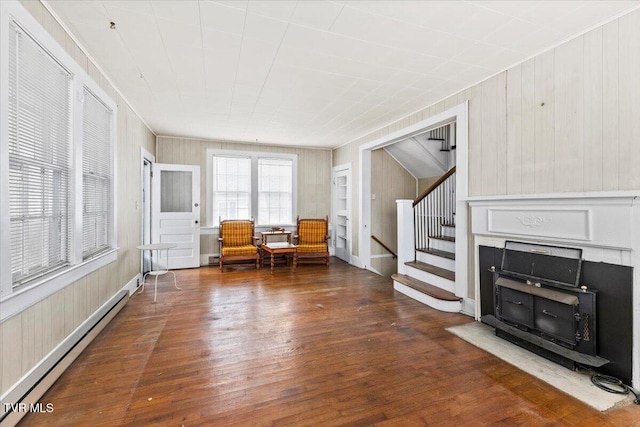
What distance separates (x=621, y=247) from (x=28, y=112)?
13.9ft

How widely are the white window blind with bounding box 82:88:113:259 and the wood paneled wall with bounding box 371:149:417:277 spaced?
4.51 metres

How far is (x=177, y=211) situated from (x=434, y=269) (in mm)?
4993

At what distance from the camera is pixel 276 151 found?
22.8 ft

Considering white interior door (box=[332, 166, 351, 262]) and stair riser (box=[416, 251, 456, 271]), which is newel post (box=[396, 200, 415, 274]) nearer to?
stair riser (box=[416, 251, 456, 271])

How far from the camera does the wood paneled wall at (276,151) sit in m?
6.21

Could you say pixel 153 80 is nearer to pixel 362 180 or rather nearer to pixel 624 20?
pixel 362 180

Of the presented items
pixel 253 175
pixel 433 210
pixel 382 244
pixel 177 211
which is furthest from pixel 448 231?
pixel 177 211

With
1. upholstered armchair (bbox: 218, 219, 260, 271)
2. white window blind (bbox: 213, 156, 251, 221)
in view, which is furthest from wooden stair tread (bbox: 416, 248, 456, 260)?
white window blind (bbox: 213, 156, 251, 221)

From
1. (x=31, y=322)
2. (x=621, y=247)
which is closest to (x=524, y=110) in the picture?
(x=621, y=247)

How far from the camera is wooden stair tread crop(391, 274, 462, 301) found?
141 inches

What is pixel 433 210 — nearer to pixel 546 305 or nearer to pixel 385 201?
pixel 385 201

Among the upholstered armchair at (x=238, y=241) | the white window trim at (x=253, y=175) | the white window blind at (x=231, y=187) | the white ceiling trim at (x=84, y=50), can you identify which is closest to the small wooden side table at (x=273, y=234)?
the upholstered armchair at (x=238, y=241)

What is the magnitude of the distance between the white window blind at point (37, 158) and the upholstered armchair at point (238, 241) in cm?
336

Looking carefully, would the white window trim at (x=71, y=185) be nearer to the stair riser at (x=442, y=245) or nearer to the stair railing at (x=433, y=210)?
the stair railing at (x=433, y=210)
